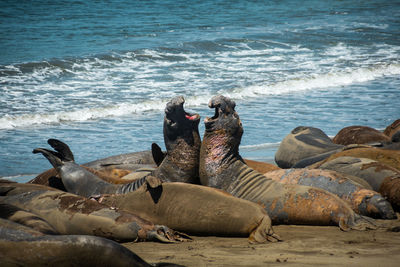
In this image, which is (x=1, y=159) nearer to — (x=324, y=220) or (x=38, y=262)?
(x=324, y=220)

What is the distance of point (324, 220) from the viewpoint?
598cm

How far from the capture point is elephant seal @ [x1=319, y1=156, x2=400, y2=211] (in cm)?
661

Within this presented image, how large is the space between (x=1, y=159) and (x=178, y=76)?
31.9ft

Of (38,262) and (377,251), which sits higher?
(38,262)

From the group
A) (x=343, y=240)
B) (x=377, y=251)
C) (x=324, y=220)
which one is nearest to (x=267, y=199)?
(x=324, y=220)

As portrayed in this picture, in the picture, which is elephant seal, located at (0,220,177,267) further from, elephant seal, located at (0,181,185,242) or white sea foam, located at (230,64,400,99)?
white sea foam, located at (230,64,400,99)

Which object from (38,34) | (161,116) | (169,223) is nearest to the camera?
(169,223)

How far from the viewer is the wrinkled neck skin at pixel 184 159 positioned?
6.68 meters

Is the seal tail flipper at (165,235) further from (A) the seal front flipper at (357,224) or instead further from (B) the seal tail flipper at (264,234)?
(A) the seal front flipper at (357,224)

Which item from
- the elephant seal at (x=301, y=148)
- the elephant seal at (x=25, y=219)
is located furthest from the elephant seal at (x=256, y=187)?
the elephant seal at (x=301, y=148)

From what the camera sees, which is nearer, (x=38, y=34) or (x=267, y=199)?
(x=267, y=199)

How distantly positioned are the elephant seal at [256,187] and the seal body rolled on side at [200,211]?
0.48 m

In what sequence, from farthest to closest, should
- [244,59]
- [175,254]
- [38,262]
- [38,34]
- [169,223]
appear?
1. [38,34]
2. [244,59]
3. [169,223]
4. [175,254]
5. [38,262]

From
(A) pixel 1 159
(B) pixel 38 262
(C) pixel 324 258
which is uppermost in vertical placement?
(B) pixel 38 262
